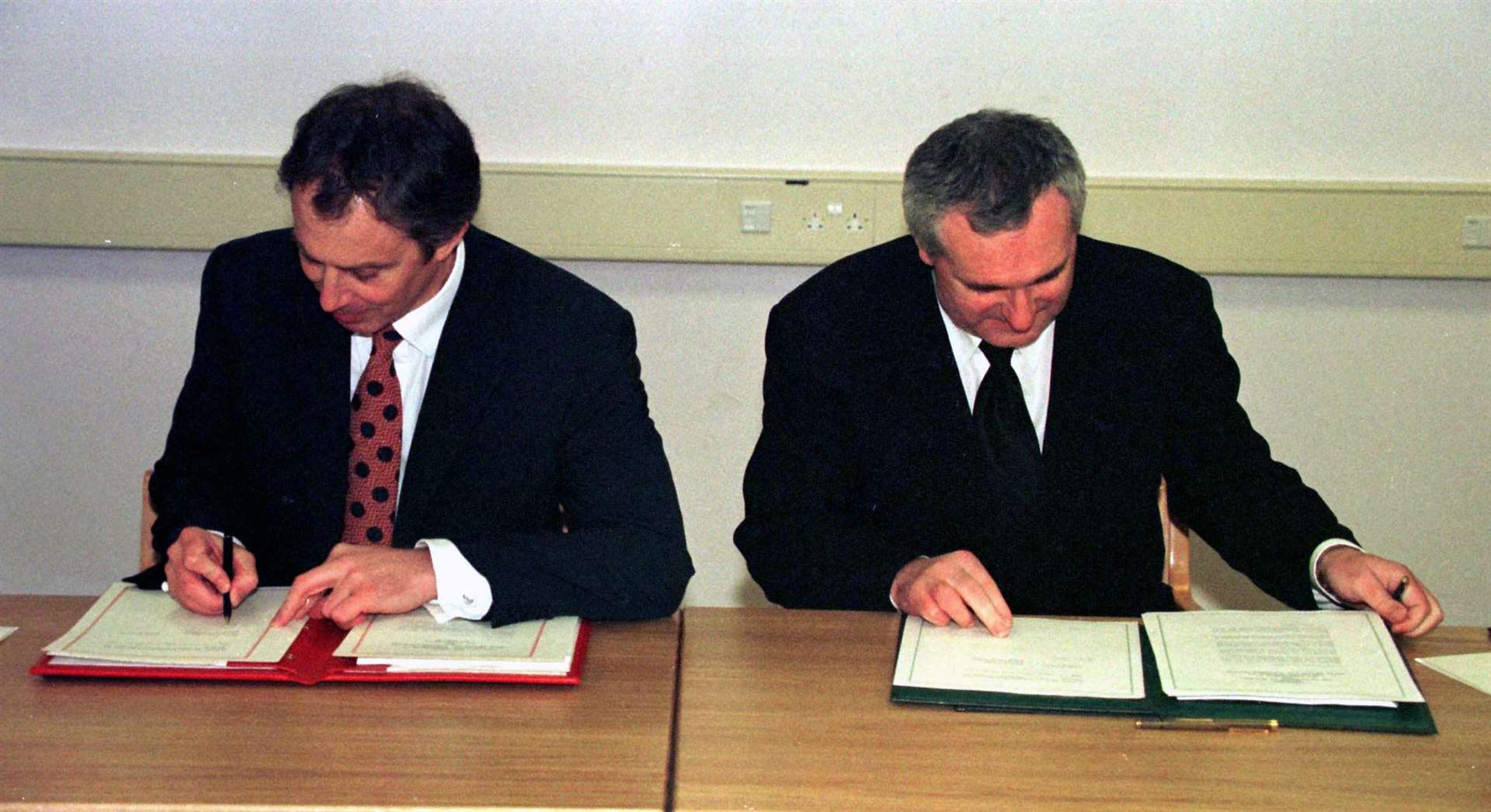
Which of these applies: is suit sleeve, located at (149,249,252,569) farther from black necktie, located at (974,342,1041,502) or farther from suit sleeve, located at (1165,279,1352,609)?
suit sleeve, located at (1165,279,1352,609)

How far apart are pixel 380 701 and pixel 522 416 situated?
68cm

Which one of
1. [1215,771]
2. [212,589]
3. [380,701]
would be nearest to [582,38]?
[212,589]

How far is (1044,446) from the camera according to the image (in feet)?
8.11

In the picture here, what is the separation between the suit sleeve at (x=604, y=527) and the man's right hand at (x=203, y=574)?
31cm

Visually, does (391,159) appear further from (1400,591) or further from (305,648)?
(1400,591)

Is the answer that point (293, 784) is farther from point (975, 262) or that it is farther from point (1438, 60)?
point (1438, 60)

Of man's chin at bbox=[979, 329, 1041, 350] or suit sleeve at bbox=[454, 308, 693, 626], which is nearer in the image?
suit sleeve at bbox=[454, 308, 693, 626]

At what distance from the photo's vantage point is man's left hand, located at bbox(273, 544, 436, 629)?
1.99 meters

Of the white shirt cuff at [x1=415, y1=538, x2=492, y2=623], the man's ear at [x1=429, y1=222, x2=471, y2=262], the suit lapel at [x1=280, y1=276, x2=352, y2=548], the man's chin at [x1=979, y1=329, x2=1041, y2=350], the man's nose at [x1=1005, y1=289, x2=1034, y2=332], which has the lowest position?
the white shirt cuff at [x1=415, y1=538, x2=492, y2=623]

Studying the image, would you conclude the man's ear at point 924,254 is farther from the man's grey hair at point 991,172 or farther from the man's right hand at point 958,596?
the man's right hand at point 958,596

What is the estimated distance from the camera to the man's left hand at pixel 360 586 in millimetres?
1993

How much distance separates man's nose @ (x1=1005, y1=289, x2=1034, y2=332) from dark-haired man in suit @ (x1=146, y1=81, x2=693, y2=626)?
0.62 m

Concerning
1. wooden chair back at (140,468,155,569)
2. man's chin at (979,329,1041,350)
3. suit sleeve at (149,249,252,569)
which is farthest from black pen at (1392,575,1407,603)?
wooden chair back at (140,468,155,569)

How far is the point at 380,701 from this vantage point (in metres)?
1.84
